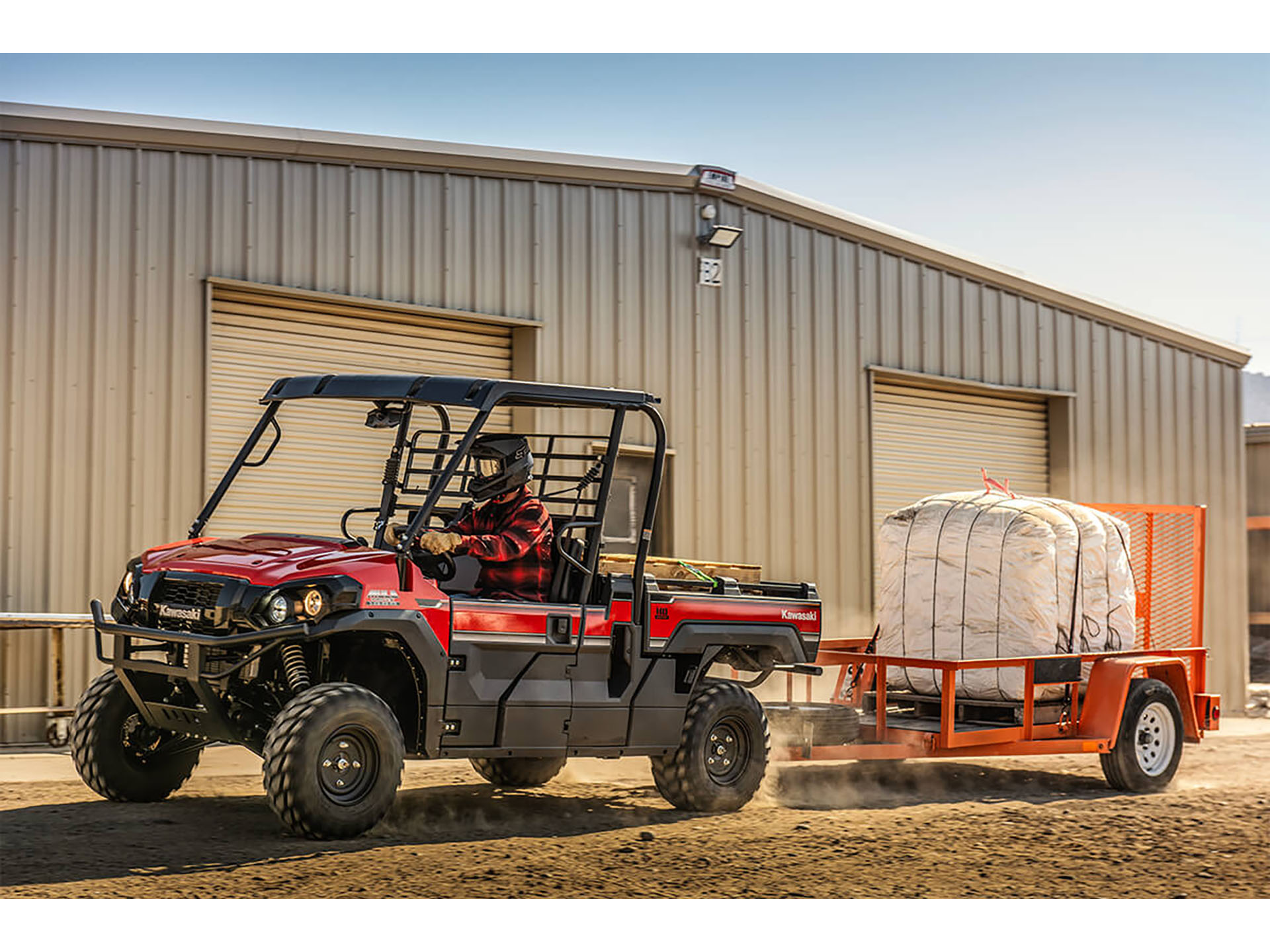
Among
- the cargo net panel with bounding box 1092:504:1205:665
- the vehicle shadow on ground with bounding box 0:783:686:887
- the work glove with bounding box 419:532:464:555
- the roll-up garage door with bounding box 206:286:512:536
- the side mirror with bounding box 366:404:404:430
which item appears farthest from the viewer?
the roll-up garage door with bounding box 206:286:512:536

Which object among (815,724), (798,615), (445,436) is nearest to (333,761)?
(445,436)

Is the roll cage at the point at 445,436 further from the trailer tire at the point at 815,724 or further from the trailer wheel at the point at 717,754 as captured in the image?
the trailer tire at the point at 815,724

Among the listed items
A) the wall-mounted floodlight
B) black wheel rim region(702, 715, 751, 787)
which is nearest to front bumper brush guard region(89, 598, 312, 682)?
black wheel rim region(702, 715, 751, 787)

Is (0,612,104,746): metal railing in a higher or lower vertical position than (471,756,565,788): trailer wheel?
higher

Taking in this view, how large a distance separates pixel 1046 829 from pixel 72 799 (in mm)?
5712

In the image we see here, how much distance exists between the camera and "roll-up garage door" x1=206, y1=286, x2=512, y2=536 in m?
12.7

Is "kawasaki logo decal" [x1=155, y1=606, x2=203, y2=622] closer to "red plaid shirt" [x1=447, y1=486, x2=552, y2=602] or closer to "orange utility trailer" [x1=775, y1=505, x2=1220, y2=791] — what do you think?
"red plaid shirt" [x1=447, y1=486, x2=552, y2=602]

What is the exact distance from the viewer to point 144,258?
1214cm

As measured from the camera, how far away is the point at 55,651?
1129 cm

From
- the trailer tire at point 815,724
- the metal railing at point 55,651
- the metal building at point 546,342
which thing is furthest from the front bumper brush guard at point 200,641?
the metal building at point 546,342

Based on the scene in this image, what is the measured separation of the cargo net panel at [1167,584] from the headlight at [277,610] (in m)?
7.28

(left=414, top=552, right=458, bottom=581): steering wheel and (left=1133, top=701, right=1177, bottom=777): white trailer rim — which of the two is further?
(left=1133, top=701, right=1177, bottom=777): white trailer rim

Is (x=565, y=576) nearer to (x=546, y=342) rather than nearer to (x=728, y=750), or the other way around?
(x=728, y=750)

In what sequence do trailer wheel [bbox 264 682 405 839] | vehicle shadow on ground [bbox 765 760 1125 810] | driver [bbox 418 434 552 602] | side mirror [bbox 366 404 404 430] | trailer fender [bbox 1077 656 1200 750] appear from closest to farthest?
trailer wheel [bbox 264 682 405 839] → driver [bbox 418 434 552 602] → side mirror [bbox 366 404 404 430] → vehicle shadow on ground [bbox 765 760 1125 810] → trailer fender [bbox 1077 656 1200 750]
